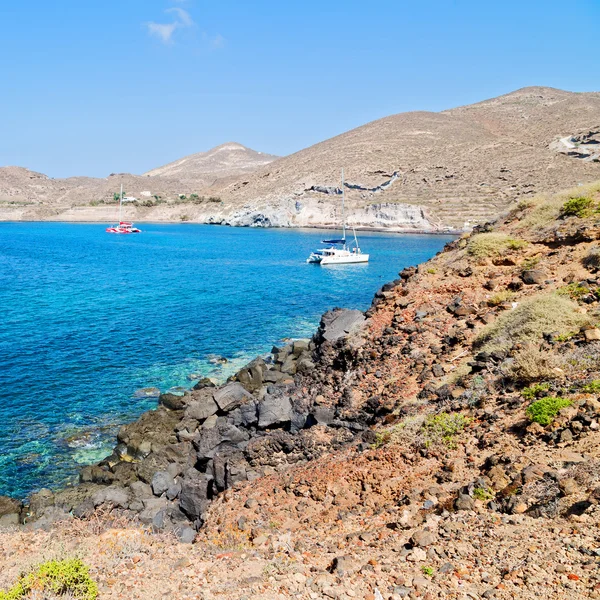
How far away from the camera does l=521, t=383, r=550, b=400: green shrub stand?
33.8ft

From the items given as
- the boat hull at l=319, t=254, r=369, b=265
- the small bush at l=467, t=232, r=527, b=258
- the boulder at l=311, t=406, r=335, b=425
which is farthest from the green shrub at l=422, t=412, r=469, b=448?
the boat hull at l=319, t=254, r=369, b=265

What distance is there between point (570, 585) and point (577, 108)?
550ft

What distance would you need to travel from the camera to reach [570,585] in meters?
5.81

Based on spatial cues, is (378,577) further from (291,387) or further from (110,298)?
(110,298)

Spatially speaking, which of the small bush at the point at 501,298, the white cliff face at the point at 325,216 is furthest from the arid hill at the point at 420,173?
the small bush at the point at 501,298

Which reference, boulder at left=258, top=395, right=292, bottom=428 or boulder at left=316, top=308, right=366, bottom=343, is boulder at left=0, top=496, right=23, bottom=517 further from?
boulder at left=316, top=308, right=366, bottom=343

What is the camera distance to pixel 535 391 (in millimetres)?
10398

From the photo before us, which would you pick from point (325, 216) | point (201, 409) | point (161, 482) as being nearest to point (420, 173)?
point (325, 216)

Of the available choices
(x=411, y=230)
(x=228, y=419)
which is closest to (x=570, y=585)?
(x=228, y=419)

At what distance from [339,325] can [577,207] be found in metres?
10.3

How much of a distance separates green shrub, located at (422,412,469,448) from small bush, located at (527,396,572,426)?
4.59ft

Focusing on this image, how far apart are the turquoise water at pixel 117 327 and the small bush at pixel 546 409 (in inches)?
514

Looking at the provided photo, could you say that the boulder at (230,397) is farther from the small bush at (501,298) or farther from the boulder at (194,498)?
the small bush at (501,298)

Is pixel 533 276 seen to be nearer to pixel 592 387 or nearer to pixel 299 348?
pixel 592 387
